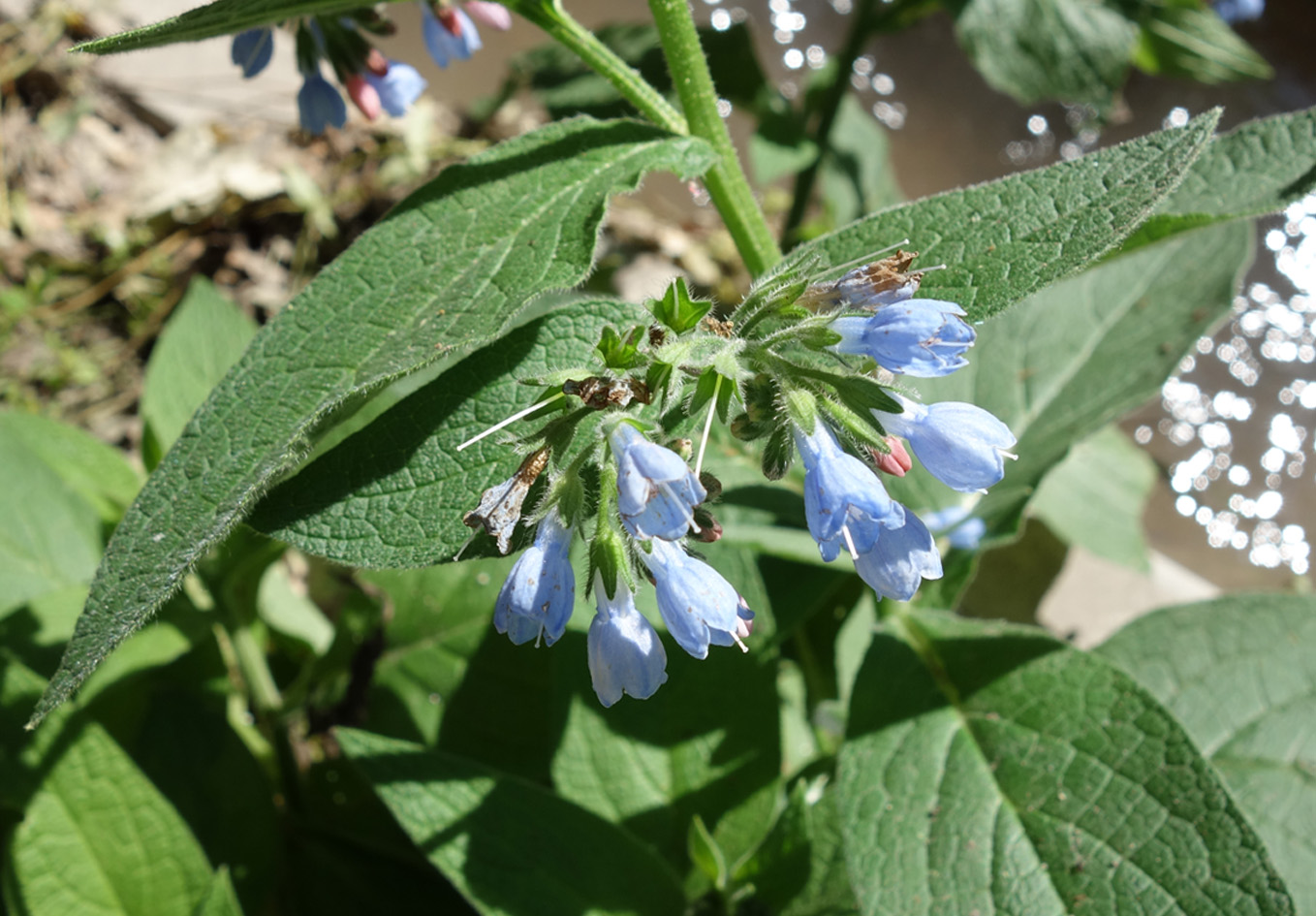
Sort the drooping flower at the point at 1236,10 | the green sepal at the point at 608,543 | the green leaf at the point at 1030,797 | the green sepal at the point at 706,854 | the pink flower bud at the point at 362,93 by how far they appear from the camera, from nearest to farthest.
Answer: the green sepal at the point at 608,543 < the green leaf at the point at 1030,797 < the green sepal at the point at 706,854 < the pink flower bud at the point at 362,93 < the drooping flower at the point at 1236,10

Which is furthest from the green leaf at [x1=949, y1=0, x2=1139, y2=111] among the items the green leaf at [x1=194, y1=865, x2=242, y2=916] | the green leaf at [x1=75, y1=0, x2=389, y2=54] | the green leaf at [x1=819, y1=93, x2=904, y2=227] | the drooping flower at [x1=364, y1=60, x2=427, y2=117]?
the green leaf at [x1=194, y1=865, x2=242, y2=916]

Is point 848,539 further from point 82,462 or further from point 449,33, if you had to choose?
point 82,462

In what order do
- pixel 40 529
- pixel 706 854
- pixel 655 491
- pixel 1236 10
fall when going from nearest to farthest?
1. pixel 655 491
2. pixel 706 854
3. pixel 40 529
4. pixel 1236 10

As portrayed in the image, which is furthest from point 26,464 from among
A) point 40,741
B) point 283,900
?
point 283,900

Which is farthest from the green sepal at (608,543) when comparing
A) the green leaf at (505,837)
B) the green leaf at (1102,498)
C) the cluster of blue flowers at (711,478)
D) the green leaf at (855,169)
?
the green leaf at (855,169)

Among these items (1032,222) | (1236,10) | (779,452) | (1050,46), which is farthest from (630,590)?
(1236,10)

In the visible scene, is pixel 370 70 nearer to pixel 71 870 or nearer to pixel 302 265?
pixel 71 870

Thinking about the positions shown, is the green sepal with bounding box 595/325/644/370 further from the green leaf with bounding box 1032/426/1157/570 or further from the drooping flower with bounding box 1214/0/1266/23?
the drooping flower with bounding box 1214/0/1266/23

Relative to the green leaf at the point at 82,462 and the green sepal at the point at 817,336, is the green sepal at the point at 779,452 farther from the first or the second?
the green leaf at the point at 82,462
